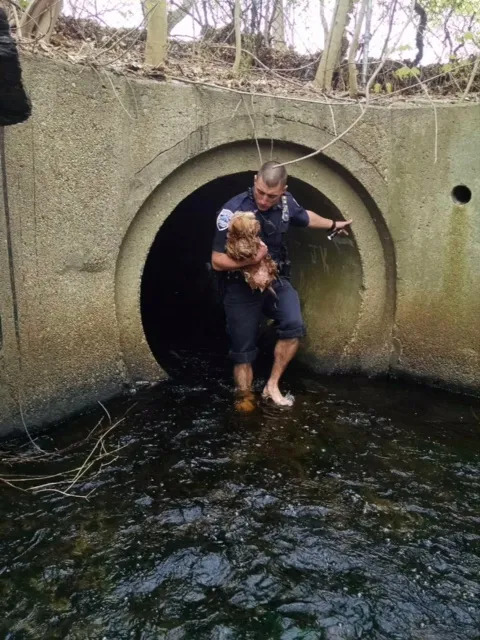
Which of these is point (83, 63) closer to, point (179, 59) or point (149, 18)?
point (149, 18)

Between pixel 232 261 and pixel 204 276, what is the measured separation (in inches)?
156

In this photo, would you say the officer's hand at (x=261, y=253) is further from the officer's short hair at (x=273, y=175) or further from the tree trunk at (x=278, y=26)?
the tree trunk at (x=278, y=26)

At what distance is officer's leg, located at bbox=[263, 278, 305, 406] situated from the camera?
5352 mm

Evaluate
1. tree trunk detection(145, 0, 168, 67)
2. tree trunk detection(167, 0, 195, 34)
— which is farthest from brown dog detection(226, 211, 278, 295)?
tree trunk detection(167, 0, 195, 34)

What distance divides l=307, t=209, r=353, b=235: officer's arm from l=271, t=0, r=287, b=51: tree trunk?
344 centimetres

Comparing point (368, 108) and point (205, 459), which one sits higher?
point (368, 108)

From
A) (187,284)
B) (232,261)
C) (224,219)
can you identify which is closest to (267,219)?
(224,219)

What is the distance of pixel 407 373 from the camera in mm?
6016

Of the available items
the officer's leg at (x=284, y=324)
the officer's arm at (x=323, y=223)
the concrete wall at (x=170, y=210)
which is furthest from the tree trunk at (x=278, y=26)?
the officer's leg at (x=284, y=324)

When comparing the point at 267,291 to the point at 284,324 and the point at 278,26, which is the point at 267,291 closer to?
the point at 284,324

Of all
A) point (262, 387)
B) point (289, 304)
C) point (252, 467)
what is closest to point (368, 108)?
point (289, 304)

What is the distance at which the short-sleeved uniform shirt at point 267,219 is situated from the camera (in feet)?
16.2

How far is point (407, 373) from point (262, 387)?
1476 millimetres

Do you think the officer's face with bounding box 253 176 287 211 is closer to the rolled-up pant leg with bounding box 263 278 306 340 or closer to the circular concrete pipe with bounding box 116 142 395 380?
the circular concrete pipe with bounding box 116 142 395 380
